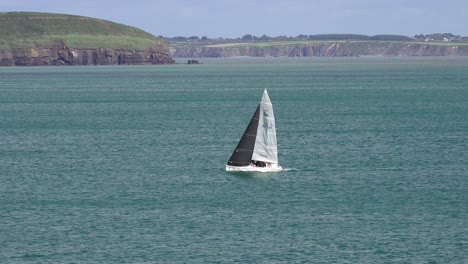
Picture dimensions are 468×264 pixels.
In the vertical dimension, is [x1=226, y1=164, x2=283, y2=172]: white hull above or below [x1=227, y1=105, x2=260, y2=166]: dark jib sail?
below

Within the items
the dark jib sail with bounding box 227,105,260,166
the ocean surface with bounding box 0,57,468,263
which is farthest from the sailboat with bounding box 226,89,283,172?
the ocean surface with bounding box 0,57,468,263

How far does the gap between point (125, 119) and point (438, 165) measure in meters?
50.7

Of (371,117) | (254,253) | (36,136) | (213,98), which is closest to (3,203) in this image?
(254,253)

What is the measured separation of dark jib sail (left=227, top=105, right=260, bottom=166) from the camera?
70812 millimetres

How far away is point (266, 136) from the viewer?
70562 millimetres

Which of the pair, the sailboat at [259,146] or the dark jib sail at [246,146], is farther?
the dark jib sail at [246,146]

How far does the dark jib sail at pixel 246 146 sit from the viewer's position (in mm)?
70812

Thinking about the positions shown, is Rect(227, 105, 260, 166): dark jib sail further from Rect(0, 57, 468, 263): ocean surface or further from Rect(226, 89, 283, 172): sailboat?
Rect(0, 57, 468, 263): ocean surface

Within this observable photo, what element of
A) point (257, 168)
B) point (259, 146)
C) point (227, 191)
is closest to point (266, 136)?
point (259, 146)

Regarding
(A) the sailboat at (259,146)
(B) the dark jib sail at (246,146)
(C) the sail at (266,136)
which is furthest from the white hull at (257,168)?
(C) the sail at (266,136)

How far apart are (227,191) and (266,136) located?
753 centimetres

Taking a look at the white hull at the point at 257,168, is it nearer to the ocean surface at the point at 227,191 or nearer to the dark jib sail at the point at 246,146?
the dark jib sail at the point at 246,146

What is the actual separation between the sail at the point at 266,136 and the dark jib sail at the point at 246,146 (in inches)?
10.3

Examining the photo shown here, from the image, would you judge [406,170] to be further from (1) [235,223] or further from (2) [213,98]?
(2) [213,98]
